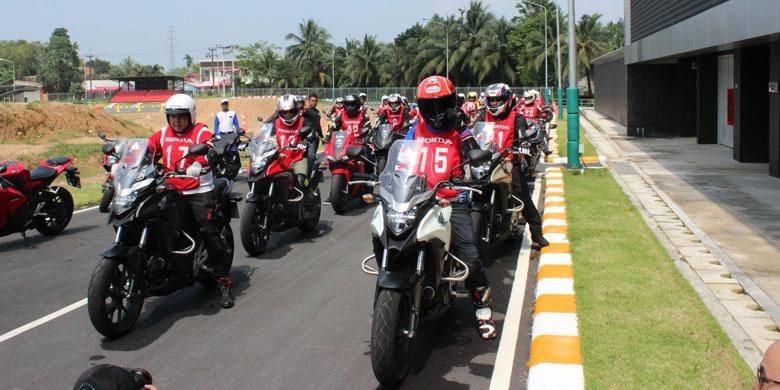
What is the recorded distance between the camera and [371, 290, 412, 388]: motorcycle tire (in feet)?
15.3

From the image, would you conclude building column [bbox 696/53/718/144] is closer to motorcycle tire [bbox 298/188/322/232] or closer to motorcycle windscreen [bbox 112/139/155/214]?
motorcycle tire [bbox 298/188/322/232]

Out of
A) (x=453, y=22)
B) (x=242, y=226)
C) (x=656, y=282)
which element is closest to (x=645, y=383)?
(x=656, y=282)

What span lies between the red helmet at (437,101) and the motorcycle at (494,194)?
1584 millimetres

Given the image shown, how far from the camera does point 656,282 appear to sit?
7234 mm

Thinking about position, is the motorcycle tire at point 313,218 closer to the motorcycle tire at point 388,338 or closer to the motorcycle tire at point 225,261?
the motorcycle tire at point 225,261

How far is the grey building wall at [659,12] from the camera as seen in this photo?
1786 centimetres

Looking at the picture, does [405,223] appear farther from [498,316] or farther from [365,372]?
[498,316]

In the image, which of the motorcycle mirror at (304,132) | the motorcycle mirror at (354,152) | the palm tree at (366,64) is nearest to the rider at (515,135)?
the motorcycle mirror at (304,132)

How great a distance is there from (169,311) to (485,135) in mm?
3899

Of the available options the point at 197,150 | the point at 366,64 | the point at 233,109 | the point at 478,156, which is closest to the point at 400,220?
the point at 478,156

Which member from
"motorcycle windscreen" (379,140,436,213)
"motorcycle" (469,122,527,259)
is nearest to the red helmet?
"motorcycle windscreen" (379,140,436,213)

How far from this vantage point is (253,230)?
8992mm

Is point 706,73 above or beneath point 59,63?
beneath

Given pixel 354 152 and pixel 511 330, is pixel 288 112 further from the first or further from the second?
pixel 511 330
